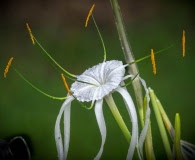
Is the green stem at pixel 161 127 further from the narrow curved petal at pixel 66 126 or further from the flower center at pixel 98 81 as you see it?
the narrow curved petal at pixel 66 126

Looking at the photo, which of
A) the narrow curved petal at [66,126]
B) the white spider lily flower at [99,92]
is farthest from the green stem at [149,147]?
the narrow curved petal at [66,126]

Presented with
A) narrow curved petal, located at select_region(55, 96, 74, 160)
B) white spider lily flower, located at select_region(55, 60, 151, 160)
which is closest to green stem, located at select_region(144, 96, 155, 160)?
white spider lily flower, located at select_region(55, 60, 151, 160)

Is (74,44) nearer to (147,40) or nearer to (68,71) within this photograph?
(68,71)

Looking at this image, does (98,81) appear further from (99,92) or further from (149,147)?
(149,147)

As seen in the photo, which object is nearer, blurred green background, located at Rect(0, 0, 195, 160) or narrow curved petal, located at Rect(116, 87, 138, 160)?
narrow curved petal, located at Rect(116, 87, 138, 160)

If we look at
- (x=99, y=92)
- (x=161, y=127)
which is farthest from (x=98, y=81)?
Result: (x=161, y=127)

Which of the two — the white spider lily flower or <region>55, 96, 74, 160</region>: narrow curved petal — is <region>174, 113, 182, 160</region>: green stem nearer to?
the white spider lily flower
